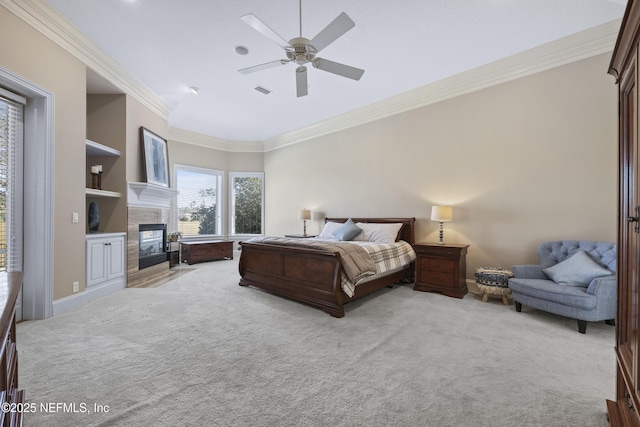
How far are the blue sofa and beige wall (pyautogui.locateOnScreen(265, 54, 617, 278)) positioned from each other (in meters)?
0.29

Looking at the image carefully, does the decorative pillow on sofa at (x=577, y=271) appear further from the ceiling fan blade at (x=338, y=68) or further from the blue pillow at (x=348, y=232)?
the ceiling fan blade at (x=338, y=68)

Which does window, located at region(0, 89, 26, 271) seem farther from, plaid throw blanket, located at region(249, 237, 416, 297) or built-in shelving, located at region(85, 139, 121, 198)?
plaid throw blanket, located at region(249, 237, 416, 297)

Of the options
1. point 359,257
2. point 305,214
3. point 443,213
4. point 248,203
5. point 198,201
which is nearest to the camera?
point 359,257

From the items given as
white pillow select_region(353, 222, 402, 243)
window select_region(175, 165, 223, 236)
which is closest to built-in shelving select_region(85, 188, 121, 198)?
window select_region(175, 165, 223, 236)

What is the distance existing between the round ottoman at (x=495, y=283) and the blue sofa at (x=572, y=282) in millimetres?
165

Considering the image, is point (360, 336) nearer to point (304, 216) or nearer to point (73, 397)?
point (73, 397)

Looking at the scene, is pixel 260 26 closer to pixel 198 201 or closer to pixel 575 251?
pixel 575 251

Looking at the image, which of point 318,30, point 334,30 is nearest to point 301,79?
point 318,30

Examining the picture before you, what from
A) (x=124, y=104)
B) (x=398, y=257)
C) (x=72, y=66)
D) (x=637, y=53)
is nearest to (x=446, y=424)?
(x=637, y=53)

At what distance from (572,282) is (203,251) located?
651cm

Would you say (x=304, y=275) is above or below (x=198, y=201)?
below

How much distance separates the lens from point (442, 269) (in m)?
4.04

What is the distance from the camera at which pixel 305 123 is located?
21.9 ft

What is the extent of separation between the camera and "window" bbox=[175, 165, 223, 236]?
7.13 meters
